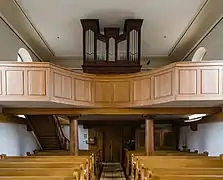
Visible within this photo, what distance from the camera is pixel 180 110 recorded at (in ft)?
30.6

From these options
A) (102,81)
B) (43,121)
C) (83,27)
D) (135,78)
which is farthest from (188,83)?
(43,121)

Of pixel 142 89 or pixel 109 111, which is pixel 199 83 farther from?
pixel 109 111

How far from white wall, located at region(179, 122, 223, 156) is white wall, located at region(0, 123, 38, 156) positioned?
19.5ft

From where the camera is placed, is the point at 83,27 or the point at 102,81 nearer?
the point at 102,81

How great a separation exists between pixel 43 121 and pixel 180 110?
463 cm

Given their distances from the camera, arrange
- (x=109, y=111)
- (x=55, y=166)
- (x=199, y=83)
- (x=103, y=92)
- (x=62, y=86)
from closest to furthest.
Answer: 1. (x=55, y=166)
2. (x=199, y=83)
3. (x=62, y=86)
4. (x=103, y=92)
5. (x=109, y=111)

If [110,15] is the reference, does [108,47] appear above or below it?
below

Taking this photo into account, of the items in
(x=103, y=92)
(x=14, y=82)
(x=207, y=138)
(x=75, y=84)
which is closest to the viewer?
(x=14, y=82)

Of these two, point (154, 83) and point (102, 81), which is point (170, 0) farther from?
point (102, 81)

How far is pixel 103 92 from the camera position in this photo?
9.07m

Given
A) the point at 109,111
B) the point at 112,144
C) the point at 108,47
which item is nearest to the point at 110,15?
the point at 108,47

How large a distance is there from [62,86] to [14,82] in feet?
3.83

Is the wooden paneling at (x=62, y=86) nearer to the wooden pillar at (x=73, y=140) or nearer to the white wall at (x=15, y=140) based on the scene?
the wooden pillar at (x=73, y=140)

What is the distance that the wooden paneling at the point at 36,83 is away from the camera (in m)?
7.39
